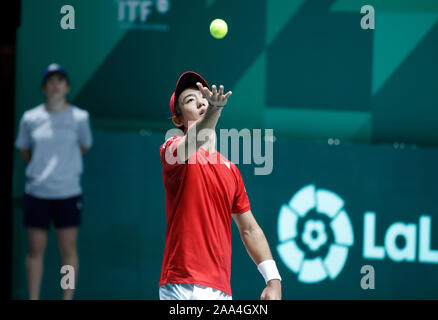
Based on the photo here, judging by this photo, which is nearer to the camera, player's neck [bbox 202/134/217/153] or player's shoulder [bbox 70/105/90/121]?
player's neck [bbox 202/134/217/153]

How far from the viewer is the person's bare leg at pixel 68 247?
17.7ft

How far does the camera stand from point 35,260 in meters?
5.39

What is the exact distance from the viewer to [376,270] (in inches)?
212

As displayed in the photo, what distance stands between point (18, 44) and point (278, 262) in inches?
116

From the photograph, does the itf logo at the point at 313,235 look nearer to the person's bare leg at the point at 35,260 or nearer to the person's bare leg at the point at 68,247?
the person's bare leg at the point at 68,247

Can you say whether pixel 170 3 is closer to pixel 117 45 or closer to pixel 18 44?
pixel 117 45

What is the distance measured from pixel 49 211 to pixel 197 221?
8.89ft

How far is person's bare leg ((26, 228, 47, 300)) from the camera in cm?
537

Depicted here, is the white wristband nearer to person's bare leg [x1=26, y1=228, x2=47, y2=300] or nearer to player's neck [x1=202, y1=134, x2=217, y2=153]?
player's neck [x1=202, y1=134, x2=217, y2=153]

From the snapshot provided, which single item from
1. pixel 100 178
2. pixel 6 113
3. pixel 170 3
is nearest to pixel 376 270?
pixel 100 178

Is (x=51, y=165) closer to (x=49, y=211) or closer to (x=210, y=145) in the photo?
(x=49, y=211)

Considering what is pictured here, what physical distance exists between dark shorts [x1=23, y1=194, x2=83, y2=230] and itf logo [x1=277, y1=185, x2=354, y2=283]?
1.76m

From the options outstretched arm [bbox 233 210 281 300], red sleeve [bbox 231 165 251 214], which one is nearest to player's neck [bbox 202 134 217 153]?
red sleeve [bbox 231 165 251 214]
